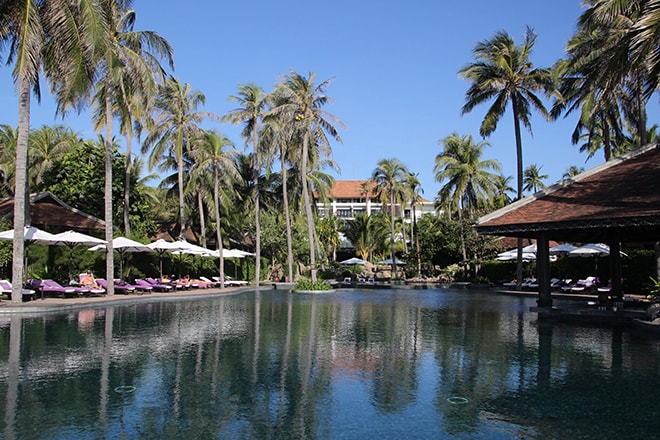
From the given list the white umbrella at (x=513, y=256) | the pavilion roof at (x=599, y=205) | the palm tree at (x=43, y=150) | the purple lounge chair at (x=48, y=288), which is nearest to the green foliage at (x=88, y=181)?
the palm tree at (x=43, y=150)

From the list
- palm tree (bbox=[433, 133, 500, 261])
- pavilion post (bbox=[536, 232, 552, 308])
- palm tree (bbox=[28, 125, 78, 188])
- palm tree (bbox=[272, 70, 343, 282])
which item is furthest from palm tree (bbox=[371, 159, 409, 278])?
pavilion post (bbox=[536, 232, 552, 308])

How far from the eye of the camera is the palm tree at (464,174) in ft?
143

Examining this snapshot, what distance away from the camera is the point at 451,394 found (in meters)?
7.55

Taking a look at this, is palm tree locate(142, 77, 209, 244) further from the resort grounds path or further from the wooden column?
the wooden column

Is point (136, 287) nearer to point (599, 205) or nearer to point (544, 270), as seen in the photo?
point (544, 270)

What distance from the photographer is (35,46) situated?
1744 centimetres

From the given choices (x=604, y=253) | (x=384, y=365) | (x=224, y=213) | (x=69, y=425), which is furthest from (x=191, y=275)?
(x=69, y=425)

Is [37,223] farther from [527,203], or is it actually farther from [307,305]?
[527,203]

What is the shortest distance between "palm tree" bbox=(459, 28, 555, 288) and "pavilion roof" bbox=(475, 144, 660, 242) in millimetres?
12588

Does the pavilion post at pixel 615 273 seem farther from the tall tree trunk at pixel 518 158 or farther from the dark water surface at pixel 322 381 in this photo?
the tall tree trunk at pixel 518 158

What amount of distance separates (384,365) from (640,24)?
900 centimetres

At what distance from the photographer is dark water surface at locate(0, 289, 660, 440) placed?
20.0ft

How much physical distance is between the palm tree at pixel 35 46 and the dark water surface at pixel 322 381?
4.11 meters

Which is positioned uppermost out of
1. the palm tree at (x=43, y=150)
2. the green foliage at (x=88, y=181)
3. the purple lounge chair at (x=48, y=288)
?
the palm tree at (x=43, y=150)
